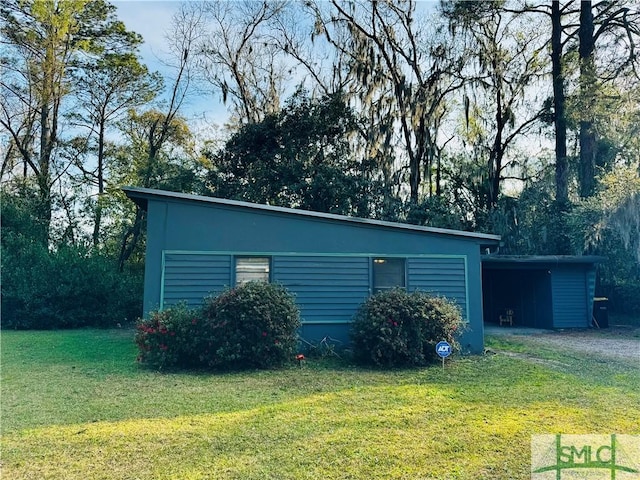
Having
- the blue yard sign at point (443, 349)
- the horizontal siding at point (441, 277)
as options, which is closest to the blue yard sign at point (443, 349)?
the blue yard sign at point (443, 349)

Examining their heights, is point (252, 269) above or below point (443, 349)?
above

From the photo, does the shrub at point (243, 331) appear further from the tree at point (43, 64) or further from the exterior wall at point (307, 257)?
the tree at point (43, 64)

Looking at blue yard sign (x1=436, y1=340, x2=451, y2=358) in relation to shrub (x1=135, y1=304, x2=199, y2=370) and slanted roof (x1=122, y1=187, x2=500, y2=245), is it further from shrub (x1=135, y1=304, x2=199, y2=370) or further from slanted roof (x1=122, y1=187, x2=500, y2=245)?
shrub (x1=135, y1=304, x2=199, y2=370)

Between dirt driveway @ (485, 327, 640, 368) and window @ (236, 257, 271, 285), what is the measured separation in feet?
21.0

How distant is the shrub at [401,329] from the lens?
280 inches

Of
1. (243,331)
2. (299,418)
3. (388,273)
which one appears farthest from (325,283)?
(299,418)

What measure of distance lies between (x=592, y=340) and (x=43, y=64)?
19923mm

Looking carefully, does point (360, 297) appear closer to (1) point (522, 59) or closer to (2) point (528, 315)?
(2) point (528, 315)

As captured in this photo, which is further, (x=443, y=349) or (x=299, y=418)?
(x=443, y=349)

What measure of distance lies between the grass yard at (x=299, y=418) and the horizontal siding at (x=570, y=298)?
661 centimetres

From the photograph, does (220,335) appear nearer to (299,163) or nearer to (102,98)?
(299,163)

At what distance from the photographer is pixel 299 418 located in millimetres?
4348

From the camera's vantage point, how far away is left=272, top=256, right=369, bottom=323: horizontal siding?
833 cm

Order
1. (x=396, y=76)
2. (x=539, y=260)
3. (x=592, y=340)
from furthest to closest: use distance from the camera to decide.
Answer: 1. (x=396, y=76)
2. (x=539, y=260)
3. (x=592, y=340)
